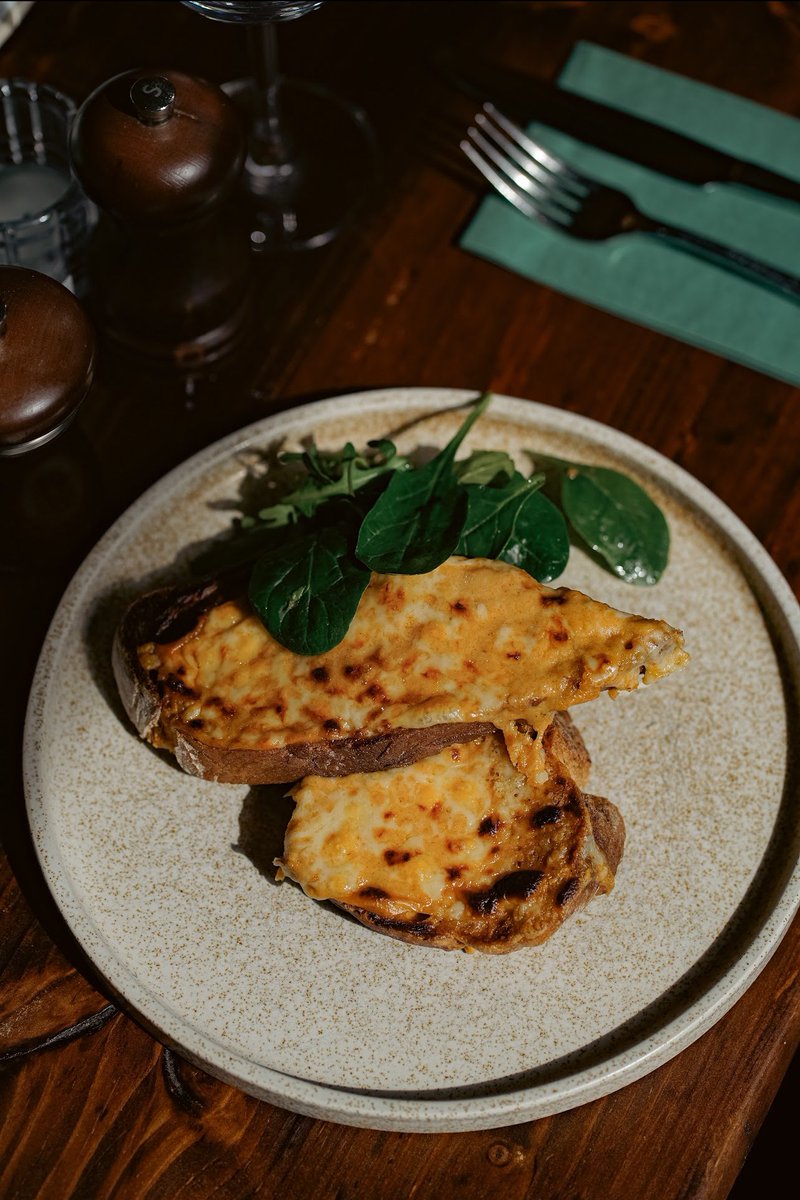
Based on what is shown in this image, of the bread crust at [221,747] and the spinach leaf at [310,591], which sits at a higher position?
the spinach leaf at [310,591]

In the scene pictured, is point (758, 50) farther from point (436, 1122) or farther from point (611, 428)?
point (436, 1122)

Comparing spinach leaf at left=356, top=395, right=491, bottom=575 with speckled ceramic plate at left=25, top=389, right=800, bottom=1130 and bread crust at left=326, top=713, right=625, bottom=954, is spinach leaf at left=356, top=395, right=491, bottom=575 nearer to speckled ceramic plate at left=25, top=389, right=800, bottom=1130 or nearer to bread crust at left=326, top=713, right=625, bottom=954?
speckled ceramic plate at left=25, top=389, right=800, bottom=1130

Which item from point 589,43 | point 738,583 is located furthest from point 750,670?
point 589,43

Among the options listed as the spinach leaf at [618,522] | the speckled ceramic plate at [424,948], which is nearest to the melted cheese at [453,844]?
the speckled ceramic plate at [424,948]

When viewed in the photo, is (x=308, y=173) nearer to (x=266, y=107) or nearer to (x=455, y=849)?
(x=266, y=107)

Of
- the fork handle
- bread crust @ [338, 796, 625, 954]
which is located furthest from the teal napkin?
bread crust @ [338, 796, 625, 954]

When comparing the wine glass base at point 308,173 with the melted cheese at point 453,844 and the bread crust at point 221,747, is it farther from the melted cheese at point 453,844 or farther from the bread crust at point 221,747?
the melted cheese at point 453,844

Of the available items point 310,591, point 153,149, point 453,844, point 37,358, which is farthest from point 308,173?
point 453,844
